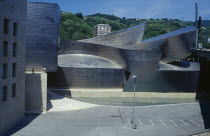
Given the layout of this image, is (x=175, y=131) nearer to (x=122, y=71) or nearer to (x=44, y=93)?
(x=44, y=93)

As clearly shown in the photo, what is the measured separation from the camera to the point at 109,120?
21188mm

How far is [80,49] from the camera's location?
35656 millimetres

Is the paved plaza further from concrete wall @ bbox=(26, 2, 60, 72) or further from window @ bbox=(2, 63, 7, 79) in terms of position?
concrete wall @ bbox=(26, 2, 60, 72)

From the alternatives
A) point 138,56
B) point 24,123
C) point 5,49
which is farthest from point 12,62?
point 138,56

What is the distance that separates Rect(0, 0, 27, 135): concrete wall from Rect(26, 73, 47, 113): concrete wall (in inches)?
137

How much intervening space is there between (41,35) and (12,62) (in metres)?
8.70

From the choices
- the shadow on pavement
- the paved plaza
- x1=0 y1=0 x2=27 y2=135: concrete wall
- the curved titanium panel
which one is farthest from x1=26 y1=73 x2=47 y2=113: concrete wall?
the curved titanium panel

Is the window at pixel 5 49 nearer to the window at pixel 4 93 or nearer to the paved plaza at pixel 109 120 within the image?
the window at pixel 4 93

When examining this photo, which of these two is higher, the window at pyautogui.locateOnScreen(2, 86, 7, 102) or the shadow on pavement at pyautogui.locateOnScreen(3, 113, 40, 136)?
the window at pyautogui.locateOnScreen(2, 86, 7, 102)

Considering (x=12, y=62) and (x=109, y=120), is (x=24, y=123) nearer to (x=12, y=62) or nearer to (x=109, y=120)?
(x=12, y=62)

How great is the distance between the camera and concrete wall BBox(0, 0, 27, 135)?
15.7m

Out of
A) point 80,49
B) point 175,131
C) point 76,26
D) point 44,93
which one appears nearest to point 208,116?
point 175,131

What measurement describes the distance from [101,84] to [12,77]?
1694 centimetres

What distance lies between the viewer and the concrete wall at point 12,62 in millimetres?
15719
